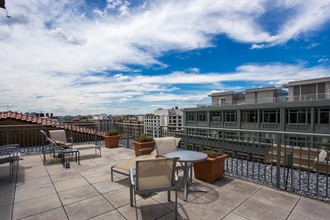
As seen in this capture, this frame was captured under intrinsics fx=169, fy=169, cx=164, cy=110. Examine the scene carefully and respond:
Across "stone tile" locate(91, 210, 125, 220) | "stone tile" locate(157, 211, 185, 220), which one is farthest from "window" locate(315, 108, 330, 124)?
"stone tile" locate(91, 210, 125, 220)

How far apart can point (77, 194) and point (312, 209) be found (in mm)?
3735

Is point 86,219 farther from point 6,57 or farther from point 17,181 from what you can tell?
point 6,57

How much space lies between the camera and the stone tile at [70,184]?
10.7ft

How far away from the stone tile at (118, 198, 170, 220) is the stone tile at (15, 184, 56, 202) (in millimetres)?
1643

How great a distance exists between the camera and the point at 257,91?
29.8m

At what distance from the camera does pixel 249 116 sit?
2330cm

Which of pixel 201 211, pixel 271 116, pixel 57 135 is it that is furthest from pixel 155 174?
pixel 271 116

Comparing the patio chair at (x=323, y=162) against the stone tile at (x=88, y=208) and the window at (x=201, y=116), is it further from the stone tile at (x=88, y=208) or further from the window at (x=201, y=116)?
the window at (x=201, y=116)

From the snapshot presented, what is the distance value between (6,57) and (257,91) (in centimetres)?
3231

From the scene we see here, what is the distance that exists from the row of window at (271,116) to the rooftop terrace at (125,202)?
2011 cm

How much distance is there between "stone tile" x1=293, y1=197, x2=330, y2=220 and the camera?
90.7 inches

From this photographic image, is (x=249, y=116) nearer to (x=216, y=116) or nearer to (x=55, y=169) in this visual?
(x=216, y=116)

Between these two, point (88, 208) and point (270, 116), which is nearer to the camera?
point (88, 208)

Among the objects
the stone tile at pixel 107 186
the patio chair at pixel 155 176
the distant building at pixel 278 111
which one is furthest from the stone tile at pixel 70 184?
the distant building at pixel 278 111
